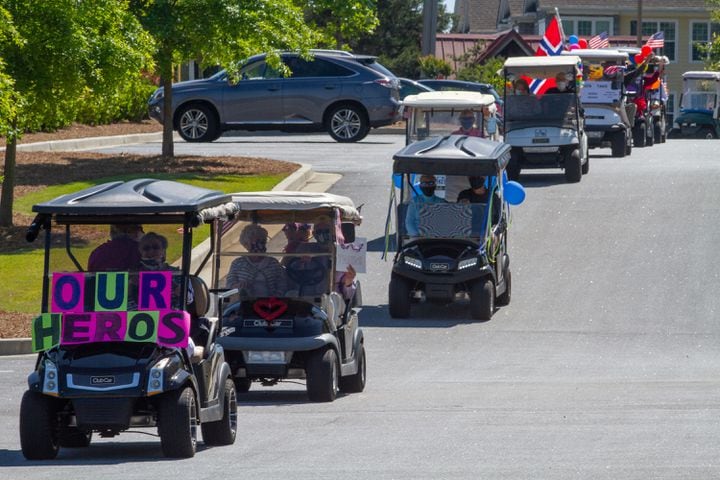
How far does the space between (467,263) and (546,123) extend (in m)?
10.1

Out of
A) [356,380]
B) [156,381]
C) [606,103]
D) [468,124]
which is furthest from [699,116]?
[156,381]

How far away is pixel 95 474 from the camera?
875cm

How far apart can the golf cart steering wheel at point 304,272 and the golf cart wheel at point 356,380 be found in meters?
0.82

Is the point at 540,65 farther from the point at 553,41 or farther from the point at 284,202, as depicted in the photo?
the point at 284,202

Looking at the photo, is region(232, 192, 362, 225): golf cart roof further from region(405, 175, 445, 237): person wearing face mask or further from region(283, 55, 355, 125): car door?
region(283, 55, 355, 125): car door

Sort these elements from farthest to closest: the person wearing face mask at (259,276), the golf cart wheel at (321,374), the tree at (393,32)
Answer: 1. the tree at (393,32)
2. the person wearing face mask at (259,276)
3. the golf cart wheel at (321,374)

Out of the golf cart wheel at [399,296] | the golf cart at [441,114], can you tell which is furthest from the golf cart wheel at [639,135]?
the golf cart wheel at [399,296]

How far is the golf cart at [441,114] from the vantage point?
22.4 metres

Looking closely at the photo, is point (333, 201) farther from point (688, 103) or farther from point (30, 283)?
point (688, 103)

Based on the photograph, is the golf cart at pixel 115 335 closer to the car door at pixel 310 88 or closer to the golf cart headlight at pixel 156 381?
the golf cart headlight at pixel 156 381

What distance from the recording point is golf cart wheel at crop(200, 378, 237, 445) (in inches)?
389

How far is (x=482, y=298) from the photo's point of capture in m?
18.0

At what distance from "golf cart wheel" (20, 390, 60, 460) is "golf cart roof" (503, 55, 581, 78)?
19296 mm

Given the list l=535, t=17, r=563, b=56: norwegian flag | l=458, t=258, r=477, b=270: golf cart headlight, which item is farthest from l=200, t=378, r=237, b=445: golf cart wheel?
l=535, t=17, r=563, b=56: norwegian flag
